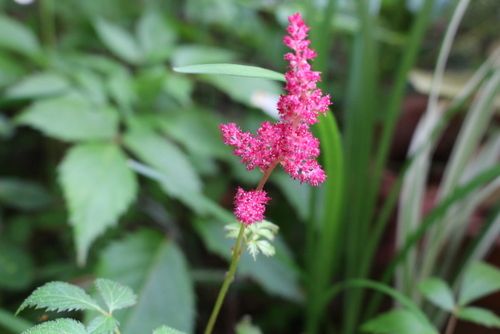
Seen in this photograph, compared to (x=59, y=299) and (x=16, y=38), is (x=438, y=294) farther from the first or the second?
(x=16, y=38)

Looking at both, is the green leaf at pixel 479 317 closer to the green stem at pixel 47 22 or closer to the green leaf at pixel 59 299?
the green leaf at pixel 59 299

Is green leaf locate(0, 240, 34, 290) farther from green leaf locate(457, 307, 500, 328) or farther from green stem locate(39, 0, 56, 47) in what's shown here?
green leaf locate(457, 307, 500, 328)

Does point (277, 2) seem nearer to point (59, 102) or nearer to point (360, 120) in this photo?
point (360, 120)

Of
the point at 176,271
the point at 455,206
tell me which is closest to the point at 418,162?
the point at 455,206

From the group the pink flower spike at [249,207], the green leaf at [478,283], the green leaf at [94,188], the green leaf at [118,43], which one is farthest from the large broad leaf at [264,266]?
the pink flower spike at [249,207]

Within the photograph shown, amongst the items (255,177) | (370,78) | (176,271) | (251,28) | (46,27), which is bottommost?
(176,271)

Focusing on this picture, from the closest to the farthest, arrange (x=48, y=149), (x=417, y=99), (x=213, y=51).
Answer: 1. (x=213, y=51)
2. (x=48, y=149)
3. (x=417, y=99)
